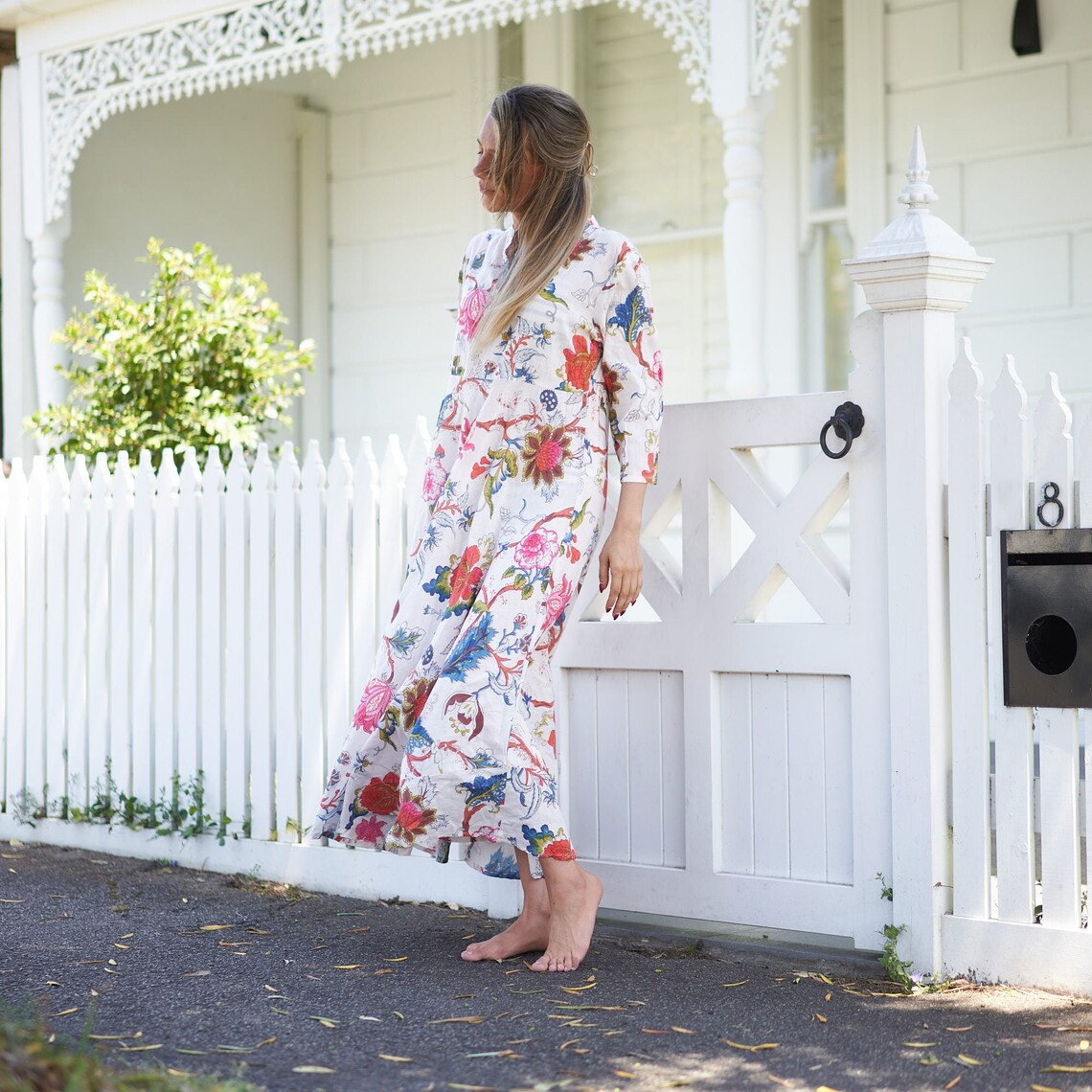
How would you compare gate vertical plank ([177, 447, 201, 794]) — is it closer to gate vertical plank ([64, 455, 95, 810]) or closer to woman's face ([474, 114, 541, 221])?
gate vertical plank ([64, 455, 95, 810])

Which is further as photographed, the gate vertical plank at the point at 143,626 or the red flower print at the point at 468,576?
the gate vertical plank at the point at 143,626

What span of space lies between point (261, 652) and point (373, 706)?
117 cm

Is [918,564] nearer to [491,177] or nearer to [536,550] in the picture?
[536,550]

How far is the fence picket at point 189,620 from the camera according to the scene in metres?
4.71

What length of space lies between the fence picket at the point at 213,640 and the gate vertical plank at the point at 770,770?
1.83 m

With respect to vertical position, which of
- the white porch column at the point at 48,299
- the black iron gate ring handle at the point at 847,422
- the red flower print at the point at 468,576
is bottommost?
the red flower print at the point at 468,576

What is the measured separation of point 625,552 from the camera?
3.32m

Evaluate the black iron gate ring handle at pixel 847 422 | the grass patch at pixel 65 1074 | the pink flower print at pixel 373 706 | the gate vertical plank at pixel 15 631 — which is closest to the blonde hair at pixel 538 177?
the black iron gate ring handle at pixel 847 422

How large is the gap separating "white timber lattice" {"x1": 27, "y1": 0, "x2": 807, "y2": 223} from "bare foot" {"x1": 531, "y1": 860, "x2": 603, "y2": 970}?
3811 millimetres

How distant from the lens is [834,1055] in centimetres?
272

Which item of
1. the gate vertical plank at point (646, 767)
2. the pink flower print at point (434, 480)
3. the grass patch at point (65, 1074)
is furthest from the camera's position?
the gate vertical plank at point (646, 767)

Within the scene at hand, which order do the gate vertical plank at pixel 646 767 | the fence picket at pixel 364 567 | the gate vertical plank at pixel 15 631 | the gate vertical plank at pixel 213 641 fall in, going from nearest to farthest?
the gate vertical plank at pixel 646 767 < the fence picket at pixel 364 567 < the gate vertical plank at pixel 213 641 < the gate vertical plank at pixel 15 631

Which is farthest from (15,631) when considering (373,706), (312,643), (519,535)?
(519,535)

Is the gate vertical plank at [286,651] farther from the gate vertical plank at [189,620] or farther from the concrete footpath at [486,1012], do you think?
the concrete footpath at [486,1012]
